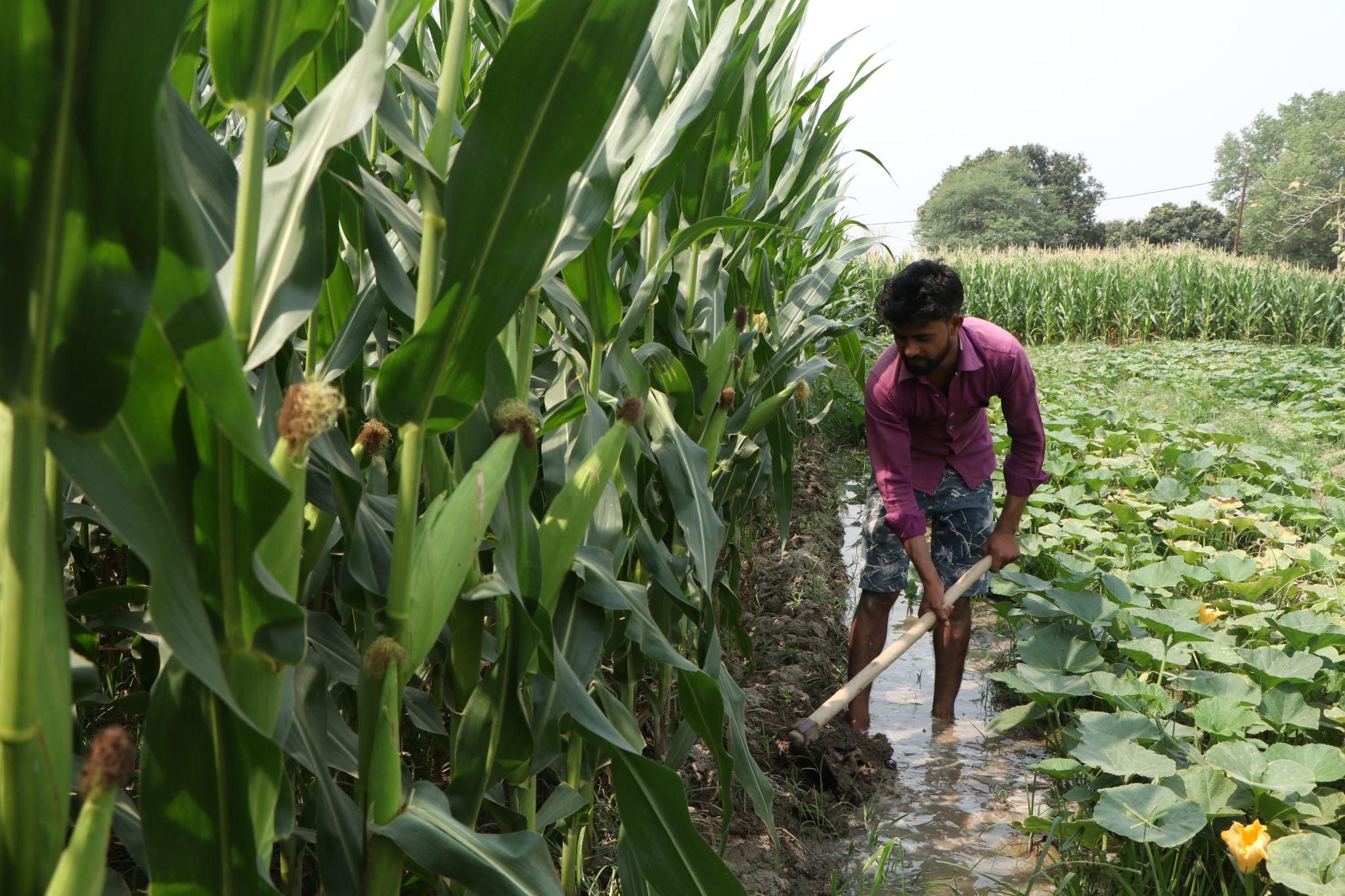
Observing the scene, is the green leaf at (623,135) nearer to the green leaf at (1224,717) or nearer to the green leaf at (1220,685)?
the green leaf at (1224,717)

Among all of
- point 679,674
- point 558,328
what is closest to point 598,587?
point 679,674

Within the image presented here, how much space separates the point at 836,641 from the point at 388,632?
3189mm

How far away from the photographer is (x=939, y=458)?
3482mm

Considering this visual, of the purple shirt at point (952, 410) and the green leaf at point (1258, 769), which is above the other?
the purple shirt at point (952, 410)

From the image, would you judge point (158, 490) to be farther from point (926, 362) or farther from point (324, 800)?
point (926, 362)

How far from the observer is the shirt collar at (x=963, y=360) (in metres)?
3.18

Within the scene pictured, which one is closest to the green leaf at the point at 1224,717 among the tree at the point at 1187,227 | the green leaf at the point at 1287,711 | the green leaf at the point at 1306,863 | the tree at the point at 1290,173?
the green leaf at the point at 1287,711

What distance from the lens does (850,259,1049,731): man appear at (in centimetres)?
307

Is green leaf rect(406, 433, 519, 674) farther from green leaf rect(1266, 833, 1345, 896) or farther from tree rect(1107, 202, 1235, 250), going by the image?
tree rect(1107, 202, 1235, 250)

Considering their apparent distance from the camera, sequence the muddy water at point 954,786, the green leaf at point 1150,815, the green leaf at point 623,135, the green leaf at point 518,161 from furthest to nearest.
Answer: the muddy water at point 954,786, the green leaf at point 1150,815, the green leaf at point 623,135, the green leaf at point 518,161

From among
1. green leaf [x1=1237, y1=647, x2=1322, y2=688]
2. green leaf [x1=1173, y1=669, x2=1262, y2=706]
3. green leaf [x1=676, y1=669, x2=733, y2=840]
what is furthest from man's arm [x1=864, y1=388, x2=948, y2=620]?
green leaf [x1=676, y1=669, x2=733, y2=840]

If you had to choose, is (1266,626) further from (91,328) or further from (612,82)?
(91,328)

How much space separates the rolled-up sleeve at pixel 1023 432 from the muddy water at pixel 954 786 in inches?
36.2

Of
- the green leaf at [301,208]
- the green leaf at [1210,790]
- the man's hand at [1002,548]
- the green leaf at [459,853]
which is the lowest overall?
the green leaf at [1210,790]
